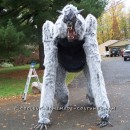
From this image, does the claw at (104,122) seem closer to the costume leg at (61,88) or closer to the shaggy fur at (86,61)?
the shaggy fur at (86,61)

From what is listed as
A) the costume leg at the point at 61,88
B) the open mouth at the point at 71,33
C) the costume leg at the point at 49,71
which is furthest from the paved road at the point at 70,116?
the open mouth at the point at 71,33

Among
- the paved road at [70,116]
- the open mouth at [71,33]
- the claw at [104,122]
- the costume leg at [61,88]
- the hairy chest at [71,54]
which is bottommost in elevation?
the paved road at [70,116]

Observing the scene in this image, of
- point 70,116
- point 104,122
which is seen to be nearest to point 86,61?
point 70,116

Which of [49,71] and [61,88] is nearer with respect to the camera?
[49,71]

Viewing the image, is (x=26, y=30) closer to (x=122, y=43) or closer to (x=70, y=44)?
(x=70, y=44)

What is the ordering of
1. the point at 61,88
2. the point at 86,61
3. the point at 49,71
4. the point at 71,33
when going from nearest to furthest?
the point at 71,33
the point at 49,71
the point at 86,61
the point at 61,88

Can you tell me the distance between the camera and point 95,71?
774 centimetres

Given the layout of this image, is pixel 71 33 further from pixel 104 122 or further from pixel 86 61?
pixel 104 122

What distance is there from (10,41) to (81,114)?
1007 centimetres

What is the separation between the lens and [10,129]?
7.56 m

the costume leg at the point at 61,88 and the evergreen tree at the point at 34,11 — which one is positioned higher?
the evergreen tree at the point at 34,11

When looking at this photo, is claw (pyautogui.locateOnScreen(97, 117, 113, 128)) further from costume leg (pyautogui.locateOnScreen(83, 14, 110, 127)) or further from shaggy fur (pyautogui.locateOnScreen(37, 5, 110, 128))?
shaggy fur (pyautogui.locateOnScreen(37, 5, 110, 128))

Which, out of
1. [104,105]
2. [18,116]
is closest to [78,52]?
[104,105]

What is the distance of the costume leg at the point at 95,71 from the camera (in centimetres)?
744
